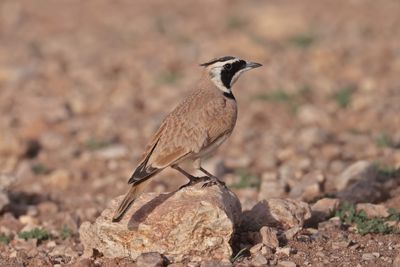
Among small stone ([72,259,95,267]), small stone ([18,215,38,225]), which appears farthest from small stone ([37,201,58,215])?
small stone ([72,259,95,267])

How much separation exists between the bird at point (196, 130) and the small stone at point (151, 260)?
1.07ft

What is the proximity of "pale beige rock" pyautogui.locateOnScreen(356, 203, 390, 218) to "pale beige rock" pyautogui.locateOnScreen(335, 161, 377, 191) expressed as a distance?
786mm

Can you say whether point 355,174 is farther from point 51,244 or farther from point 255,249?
point 51,244

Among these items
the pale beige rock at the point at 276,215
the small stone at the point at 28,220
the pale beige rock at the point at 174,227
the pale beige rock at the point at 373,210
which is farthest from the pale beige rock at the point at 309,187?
the small stone at the point at 28,220

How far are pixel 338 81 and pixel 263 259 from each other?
696 centimetres

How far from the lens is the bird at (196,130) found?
18.9 ft

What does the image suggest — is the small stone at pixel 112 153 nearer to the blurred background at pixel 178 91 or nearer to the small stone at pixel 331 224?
the blurred background at pixel 178 91

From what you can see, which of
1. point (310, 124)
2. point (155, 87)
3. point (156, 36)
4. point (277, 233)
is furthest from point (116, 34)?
point (277, 233)

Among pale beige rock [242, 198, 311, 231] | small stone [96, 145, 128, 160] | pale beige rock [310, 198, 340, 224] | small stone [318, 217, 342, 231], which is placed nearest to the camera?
pale beige rock [242, 198, 311, 231]

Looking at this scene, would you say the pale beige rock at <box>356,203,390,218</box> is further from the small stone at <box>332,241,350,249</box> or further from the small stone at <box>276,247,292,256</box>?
the small stone at <box>276,247,292,256</box>

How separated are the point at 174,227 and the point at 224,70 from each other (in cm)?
166

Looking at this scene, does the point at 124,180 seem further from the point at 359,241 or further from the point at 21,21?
the point at 21,21

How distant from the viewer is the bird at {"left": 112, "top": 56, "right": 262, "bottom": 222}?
18.9ft

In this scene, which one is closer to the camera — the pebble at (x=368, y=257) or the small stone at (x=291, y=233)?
the pebble at (x=368, y=257)
